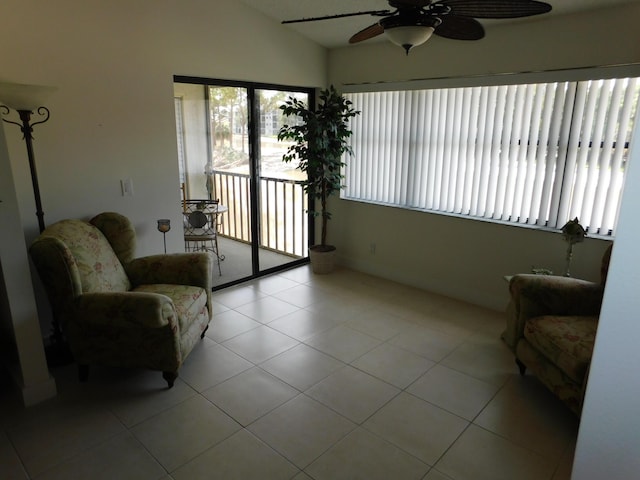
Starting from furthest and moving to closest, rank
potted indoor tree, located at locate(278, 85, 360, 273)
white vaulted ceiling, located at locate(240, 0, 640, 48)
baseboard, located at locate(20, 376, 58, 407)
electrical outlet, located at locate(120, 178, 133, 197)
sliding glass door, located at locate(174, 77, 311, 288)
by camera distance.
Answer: potted indoor tree, located at locate(278, 85, 360, 273), sliding glass door, located at locate(174, 77, 311, 288), electrical outlet, located at locate(120, 178, 133, 197), white vaulted ceiling, located at locate(240, 0, 640, 48), baseboard, located at locate(20, 376, 58, 407)

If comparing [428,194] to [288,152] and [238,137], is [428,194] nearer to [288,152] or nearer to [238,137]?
[288,152]

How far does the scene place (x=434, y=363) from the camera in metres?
2.95

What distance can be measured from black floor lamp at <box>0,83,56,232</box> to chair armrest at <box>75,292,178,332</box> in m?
0.68

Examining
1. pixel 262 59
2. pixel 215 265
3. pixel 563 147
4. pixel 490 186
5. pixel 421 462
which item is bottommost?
pixel 421 462

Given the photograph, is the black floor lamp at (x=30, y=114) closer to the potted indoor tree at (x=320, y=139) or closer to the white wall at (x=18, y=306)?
the white wall at (x=18, y=306)

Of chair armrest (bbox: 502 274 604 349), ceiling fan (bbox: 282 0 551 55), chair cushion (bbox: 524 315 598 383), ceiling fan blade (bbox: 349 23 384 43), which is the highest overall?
ceiling fan blade (bbox: 349 23 384 43)

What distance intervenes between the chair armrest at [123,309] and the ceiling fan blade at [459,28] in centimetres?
210

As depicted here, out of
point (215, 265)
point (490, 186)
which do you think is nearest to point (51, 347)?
point (215, 265)

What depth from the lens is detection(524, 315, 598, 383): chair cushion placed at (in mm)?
2193

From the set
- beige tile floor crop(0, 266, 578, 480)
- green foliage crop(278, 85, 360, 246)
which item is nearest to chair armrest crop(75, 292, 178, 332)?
beige tile floor crop(0, 266, 578, 480)

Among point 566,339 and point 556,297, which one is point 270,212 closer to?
point 556,297

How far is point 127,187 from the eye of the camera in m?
3.34

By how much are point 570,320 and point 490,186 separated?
1521 millimetres

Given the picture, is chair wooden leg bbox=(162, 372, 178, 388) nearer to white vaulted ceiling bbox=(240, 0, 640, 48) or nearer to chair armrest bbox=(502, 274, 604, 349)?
chair armrest bbox=(502, 274, 604, 349)
